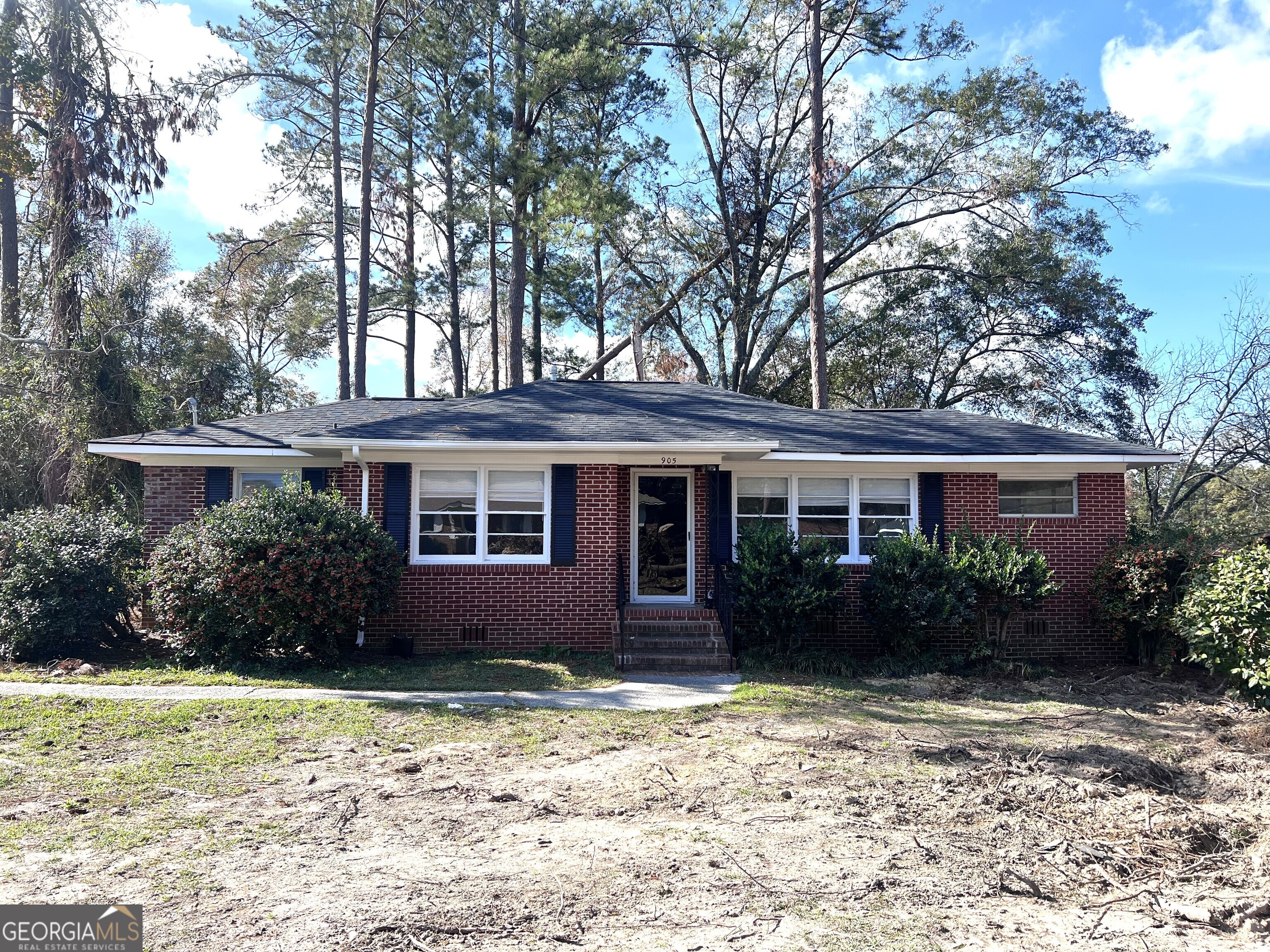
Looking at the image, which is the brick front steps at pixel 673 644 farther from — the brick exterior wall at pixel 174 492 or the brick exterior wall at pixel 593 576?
the brick exterior wall at pixel 174 492

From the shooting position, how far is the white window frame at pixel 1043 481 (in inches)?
486

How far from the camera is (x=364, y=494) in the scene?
37.1ft

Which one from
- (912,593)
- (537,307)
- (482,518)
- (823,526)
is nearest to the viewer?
(912,593)

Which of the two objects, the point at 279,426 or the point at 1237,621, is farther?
the point at 279,426

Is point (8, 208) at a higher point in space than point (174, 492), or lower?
higher

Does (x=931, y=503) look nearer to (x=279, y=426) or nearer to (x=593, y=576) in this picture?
(x=593, y=576)

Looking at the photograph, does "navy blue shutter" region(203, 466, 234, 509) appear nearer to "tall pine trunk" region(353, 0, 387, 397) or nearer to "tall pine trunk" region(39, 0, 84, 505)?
"tall pine trunk" region(39, 0, 84, 505)

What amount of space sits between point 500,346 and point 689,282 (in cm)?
1048

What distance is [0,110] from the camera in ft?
58.0

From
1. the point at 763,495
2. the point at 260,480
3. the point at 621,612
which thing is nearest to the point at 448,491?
the point at 621,612

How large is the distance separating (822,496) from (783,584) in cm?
219

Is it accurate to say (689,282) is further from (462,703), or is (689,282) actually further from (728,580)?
(462,703)

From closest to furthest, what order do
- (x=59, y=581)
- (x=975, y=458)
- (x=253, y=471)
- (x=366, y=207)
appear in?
(x=59, y=581) < (x=975, y=458) < (x=253, y=471) < (x=366, y=207)

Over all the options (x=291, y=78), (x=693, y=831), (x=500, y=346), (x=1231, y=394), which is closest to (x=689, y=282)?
(x=500, y=346)
